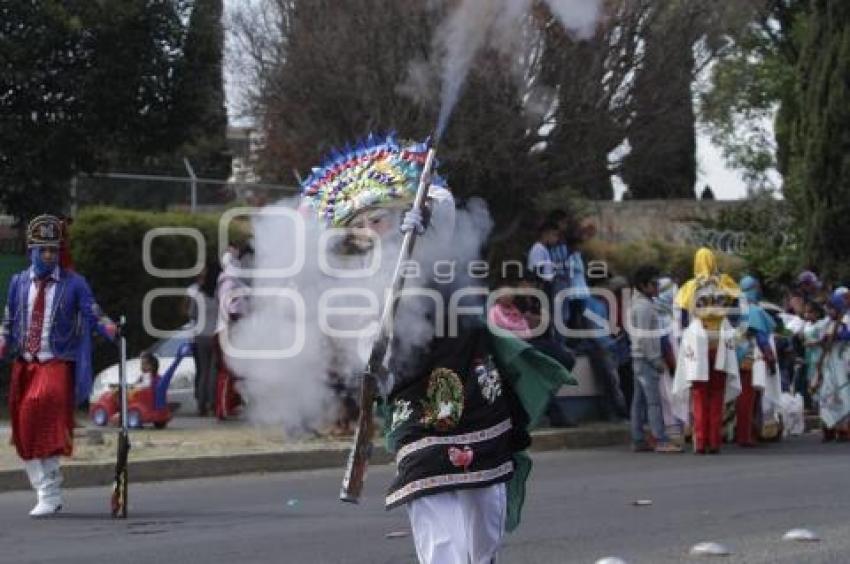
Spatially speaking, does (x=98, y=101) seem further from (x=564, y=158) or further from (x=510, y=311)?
(x=564, y=158)

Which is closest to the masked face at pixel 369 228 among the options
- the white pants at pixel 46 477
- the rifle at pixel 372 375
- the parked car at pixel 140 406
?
the rifle at pixel 372 375

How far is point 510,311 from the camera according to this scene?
15094 mm

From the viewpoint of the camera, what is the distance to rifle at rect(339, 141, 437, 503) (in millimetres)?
5762

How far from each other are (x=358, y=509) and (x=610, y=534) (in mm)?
1987

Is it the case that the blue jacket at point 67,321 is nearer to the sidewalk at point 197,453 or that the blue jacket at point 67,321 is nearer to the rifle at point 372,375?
the sidewalk at point 197,453

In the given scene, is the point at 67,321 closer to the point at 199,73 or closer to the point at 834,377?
the point at 199,73

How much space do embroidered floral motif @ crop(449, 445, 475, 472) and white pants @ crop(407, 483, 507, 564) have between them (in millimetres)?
95

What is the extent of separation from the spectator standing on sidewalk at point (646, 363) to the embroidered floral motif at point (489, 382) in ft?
30.9

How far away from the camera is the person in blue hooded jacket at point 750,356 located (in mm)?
16094

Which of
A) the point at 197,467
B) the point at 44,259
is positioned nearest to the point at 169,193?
the point at 197,467

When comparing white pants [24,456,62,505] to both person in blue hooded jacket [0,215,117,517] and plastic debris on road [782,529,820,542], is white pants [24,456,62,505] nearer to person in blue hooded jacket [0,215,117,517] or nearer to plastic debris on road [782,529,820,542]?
person in blue hooded jacket [0,215,117,517]

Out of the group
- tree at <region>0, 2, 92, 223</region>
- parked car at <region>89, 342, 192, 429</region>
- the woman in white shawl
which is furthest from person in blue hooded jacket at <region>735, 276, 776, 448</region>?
tree at <region>0, 2, 92, 223</region>

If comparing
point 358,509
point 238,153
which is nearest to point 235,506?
point 358,509

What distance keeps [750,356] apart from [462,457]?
1070cm
